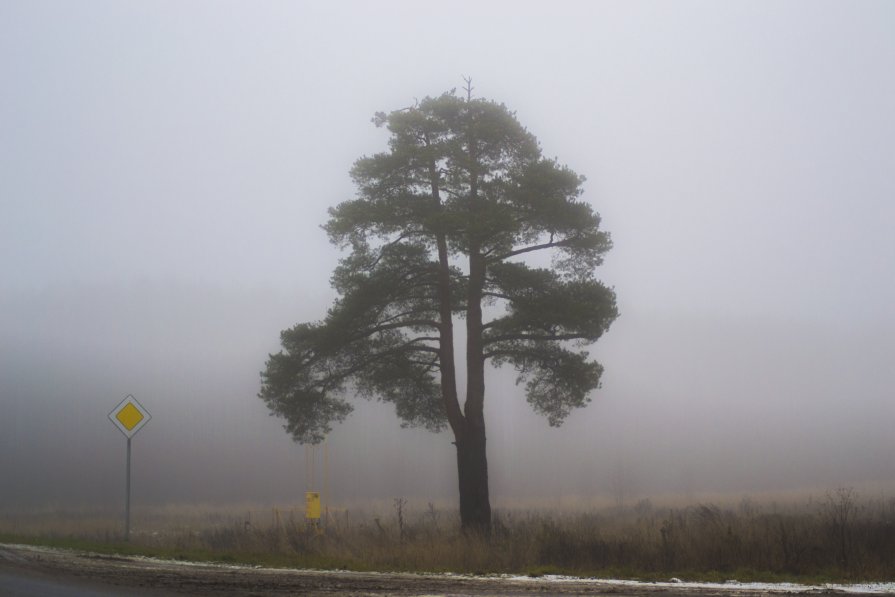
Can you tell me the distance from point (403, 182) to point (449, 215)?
2.25m

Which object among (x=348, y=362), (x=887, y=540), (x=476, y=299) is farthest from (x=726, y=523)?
(x=348, y=362)

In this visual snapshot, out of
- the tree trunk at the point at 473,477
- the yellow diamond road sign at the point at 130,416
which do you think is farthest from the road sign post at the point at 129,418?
the tree trunk at the point at 473,477

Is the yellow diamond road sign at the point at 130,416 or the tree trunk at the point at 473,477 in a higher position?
the yellow diamond road sign at the point at 130,416

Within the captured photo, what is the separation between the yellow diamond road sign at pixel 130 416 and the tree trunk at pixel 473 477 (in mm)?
7949

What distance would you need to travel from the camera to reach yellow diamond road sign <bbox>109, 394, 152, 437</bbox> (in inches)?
915

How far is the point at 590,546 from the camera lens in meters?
17.2

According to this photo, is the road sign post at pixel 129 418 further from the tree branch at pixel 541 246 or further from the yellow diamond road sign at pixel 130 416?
the tree branch at pixel 541 246

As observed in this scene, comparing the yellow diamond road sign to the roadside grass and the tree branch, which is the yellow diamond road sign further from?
the tree branch

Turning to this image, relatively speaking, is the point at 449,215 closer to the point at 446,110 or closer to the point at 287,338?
the point at 446,110

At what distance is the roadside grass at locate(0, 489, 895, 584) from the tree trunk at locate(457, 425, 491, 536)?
0.47 meters

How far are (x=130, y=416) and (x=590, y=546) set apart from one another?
→ 12336 mm

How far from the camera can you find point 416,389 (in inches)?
1006

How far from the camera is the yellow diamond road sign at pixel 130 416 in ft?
76.3

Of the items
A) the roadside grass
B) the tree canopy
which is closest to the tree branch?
the tree canopy
